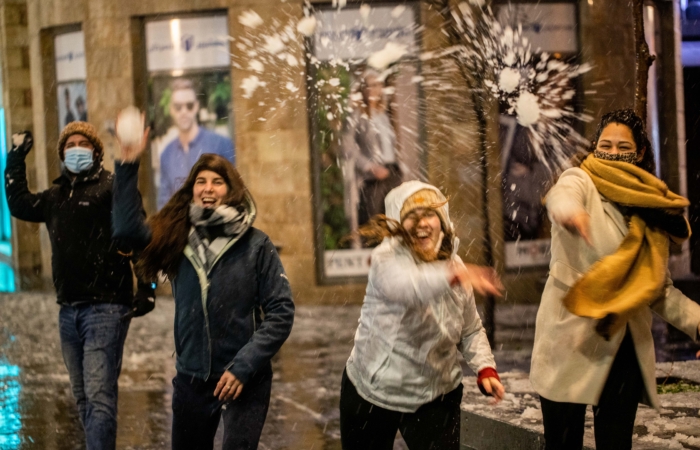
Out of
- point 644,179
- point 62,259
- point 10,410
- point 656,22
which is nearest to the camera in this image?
point 644,179

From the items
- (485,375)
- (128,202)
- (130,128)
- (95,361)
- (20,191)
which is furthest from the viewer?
(20,191)

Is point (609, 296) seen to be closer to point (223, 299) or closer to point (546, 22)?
point (223, 299)

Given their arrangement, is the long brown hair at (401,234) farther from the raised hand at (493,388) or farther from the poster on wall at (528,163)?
the poster on wall at (528,163)

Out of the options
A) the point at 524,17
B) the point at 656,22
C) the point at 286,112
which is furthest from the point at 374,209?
the point at 656,22

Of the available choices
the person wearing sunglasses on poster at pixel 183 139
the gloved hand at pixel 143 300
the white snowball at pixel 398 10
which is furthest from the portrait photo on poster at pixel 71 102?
the gloved hand at pixel 143 300

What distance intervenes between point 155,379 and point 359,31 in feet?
24.2

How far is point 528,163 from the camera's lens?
1448 cm

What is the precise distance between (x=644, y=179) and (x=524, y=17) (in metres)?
11.0

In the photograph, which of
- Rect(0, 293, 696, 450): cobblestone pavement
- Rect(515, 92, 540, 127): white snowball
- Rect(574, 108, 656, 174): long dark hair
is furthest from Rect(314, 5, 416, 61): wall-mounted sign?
Rect(574, 108, 656, 174): long dark hair

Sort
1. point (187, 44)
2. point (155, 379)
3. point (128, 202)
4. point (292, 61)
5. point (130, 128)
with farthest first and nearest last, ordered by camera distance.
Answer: point (187, 44) < point (292, 61) < point (155, 379) < point (128, 202) < point (130, 128)

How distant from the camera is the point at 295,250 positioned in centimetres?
1427

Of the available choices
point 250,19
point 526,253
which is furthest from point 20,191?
point 526,253

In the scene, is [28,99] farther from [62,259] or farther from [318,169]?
[62,259]

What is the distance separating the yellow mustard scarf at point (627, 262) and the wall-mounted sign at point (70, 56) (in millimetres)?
13062
